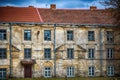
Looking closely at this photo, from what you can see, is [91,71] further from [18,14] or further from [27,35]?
[18,14]

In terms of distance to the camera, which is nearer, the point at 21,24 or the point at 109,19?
the point at 21,24

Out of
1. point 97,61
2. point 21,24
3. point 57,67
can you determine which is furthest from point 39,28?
point 97,61

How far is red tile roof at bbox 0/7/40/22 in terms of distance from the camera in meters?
49.7

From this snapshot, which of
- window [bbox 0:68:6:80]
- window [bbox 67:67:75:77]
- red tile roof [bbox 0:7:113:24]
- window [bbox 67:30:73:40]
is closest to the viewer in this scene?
window [bbox 0:68:6:80]

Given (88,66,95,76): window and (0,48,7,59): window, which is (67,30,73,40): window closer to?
(88,66,95,76): window

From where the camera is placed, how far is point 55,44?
4994 cm

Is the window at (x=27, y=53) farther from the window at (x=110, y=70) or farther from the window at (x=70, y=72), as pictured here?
the window at (x=110, y=70)

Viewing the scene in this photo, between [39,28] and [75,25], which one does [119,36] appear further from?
[39,28]

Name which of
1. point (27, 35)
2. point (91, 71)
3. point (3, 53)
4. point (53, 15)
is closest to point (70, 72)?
point (91, 71)

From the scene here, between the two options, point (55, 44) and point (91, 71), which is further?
point (91, 71)

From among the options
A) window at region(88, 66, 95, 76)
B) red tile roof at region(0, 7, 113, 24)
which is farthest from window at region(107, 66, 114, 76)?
red tile roof at region(0, 7, 113, 24)

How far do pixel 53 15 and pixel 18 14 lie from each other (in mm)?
4691

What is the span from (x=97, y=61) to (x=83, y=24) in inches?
206

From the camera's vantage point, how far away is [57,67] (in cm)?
4991
